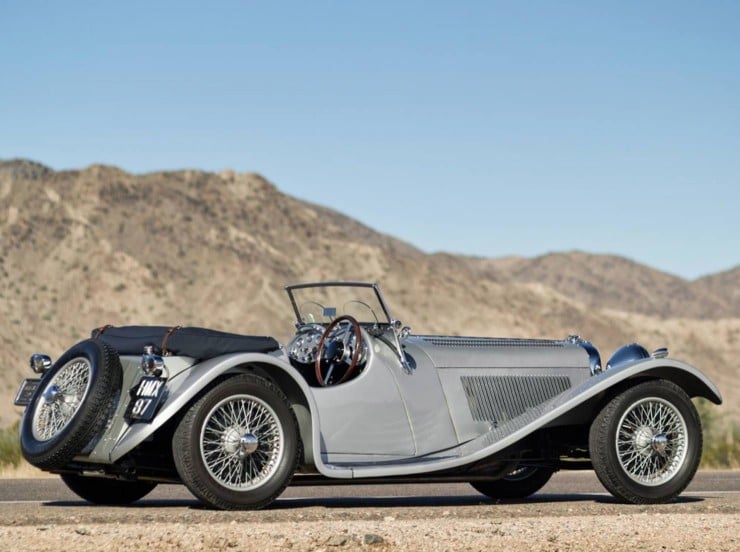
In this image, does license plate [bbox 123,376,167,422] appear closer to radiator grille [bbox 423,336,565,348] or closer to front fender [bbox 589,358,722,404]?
radiator grille [bbox 423,336,565,348]

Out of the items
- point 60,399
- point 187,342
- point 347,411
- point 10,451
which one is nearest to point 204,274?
point 10,451

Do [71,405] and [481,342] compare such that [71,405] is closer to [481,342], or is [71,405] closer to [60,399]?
[60,399]

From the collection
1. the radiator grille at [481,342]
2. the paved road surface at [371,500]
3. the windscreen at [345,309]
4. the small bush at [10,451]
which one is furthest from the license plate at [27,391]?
the small bush at [10,451]

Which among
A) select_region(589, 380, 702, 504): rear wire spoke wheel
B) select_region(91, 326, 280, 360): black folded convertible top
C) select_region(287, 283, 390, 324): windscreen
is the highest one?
select_region(287, 283, 390, 324): windscreen

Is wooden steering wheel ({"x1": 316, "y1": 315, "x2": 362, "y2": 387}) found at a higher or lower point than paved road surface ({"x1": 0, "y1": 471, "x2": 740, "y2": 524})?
higher

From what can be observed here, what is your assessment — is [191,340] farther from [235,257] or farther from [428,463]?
[235,257]

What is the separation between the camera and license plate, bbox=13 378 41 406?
8680 millimetres

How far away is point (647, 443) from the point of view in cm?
930

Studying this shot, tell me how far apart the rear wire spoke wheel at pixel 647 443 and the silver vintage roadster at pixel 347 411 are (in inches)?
0.4

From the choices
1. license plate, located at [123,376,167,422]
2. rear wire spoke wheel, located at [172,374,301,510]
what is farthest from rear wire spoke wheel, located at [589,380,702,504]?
license plate, located at [123,376,167,422]

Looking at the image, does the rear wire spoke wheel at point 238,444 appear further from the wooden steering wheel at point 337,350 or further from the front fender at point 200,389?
the wooden steering wheel at point 337,350

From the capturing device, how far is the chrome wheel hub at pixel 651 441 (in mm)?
9211

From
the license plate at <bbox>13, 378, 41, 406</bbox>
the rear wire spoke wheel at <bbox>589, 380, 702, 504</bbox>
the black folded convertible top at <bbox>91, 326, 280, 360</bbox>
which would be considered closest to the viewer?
the black folded convertible top at <bbox>91, 326, 280, 360</bbox>

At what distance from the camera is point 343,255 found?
207 ft
